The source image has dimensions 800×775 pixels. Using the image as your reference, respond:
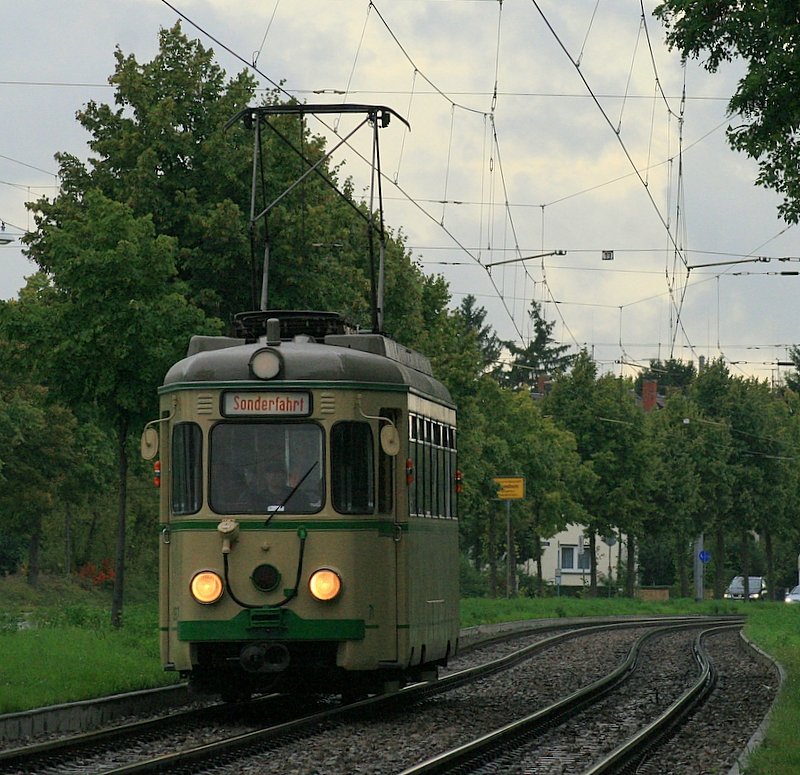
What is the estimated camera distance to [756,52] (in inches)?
734

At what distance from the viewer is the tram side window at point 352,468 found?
49.5 ft

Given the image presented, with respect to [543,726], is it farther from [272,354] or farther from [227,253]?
[227,253]

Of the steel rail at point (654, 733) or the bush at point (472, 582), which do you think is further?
the bush at point (472, 582)

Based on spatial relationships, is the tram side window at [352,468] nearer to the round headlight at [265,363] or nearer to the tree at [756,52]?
the round headlight at [265,363]

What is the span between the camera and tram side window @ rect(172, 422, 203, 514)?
15094 millimetres

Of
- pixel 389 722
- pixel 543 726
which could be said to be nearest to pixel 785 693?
pixel 543 726

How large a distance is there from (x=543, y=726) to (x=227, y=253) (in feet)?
57.8

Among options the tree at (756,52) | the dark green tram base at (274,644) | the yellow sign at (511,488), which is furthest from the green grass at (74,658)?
the yellow sign at (511,488)

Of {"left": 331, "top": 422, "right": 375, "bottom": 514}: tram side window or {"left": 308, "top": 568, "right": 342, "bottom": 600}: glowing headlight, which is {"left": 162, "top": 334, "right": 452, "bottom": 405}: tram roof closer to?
{"left": 331, "top": 422, "right": 375, "bottom": 514}: tram side window

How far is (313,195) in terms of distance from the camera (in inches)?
1294

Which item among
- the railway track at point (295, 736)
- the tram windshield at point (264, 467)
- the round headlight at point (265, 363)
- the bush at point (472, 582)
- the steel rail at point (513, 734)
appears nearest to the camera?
the railway track at point (295, 736)

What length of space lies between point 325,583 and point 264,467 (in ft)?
3.63

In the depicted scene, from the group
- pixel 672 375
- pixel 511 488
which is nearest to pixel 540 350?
pixel 672 375

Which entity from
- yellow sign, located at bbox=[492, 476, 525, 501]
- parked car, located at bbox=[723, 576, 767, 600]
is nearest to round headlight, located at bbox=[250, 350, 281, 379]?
yellow sign, located at bbox=[492, 476, 525, 501]
